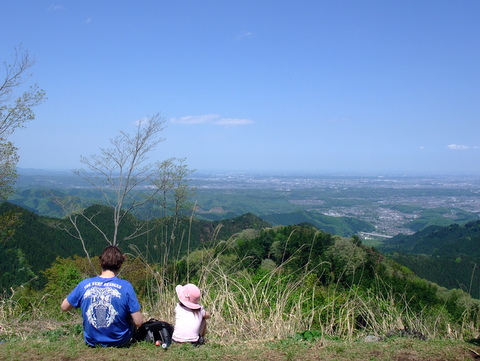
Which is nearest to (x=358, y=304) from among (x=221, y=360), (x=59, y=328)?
(x=221, y=360)

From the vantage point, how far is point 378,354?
3068 mm

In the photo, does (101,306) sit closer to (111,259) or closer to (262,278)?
(111,259)

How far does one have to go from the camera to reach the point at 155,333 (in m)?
3.54

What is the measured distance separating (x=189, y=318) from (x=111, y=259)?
3.31ft

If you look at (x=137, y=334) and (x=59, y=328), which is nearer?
(x=137, y=334)

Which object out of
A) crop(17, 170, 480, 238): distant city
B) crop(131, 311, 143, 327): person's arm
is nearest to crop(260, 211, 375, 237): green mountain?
crop(17, 170, 480, 238): distant city

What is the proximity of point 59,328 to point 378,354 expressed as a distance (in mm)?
3897

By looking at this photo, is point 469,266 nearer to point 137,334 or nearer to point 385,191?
point 137,334

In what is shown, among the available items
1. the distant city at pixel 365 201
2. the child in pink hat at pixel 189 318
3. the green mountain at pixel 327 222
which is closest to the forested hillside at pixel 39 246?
the child in pink hat at pixel 189 318

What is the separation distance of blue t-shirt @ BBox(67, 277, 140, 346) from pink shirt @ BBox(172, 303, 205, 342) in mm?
517

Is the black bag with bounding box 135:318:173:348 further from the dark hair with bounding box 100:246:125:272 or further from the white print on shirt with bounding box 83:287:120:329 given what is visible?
the dark hair with bounding box 100:246:125:272

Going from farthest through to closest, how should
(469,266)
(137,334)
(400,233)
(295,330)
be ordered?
(400,233) → (469,266) → (295,330) → (137,334)

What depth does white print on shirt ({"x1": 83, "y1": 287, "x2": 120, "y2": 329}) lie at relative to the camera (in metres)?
3.28

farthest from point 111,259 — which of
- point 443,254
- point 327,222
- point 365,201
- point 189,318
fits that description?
point 365,201
